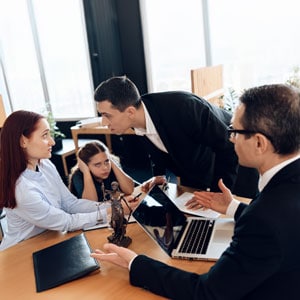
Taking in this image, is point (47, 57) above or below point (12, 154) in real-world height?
above

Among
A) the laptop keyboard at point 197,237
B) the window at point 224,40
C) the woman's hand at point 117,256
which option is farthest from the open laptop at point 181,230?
the window at point 224,40

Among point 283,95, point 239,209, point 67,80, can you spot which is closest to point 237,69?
point 67,80

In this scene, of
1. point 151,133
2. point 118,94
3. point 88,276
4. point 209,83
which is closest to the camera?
point 88,276

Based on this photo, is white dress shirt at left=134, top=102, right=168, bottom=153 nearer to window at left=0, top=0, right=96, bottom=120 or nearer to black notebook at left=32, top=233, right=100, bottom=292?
black notebook at left=32, top=233, right=100, bottom=292

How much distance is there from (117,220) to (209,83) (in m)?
2.34

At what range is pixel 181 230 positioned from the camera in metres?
1.26

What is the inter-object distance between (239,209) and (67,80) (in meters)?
4.01

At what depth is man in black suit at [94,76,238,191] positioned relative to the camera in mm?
1648

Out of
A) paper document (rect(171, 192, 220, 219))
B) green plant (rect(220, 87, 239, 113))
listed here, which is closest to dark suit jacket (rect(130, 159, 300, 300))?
paper document (rect(171, 192, 220, 219))

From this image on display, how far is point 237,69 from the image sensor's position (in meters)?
3.92

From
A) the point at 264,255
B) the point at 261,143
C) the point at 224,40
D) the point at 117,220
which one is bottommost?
the point at 117,220

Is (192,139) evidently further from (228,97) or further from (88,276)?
(228,97)

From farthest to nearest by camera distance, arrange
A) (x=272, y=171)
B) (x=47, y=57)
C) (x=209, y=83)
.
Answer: (x=47, y=57) < (x=209, y=83) < (x=272, y=171)

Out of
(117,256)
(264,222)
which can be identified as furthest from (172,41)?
(264,222)
